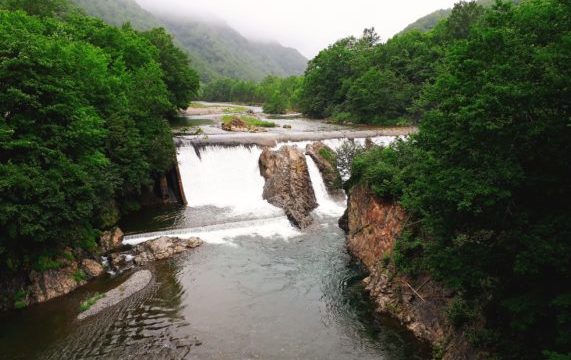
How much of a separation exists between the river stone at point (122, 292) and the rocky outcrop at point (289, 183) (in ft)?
37.6

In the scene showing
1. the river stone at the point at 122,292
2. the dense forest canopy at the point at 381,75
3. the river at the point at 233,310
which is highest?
the dense forest canopy at the point at 381,75

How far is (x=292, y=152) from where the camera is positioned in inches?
1425

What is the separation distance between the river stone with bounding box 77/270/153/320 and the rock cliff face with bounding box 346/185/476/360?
11.3m

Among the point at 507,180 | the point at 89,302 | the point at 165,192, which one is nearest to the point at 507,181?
the point at 507,180

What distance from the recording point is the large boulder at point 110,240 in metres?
23.9

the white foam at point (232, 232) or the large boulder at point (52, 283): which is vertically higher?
the large boulder at point (52, 283)

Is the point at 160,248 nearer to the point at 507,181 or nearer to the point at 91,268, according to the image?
the point at 91,268

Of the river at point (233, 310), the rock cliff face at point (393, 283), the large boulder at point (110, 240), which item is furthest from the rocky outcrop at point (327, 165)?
the large boulder at point (110, 240)

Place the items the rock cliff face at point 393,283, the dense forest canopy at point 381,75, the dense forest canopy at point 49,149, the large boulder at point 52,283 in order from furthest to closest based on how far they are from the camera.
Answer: the dense forest canopy at point 381,75 → the large boulder at point 52,283 → the dense forest canopy at point 49,149 → the rock cliff face at point 393,283

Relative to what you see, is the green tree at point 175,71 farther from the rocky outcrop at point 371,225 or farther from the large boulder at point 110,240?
the rocky outcrop at point 371,225

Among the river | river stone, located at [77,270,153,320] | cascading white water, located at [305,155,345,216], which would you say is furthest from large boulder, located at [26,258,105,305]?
cascading white water, located at [305,155,345,216]

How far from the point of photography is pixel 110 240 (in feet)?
80.2

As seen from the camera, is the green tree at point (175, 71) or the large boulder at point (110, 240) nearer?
the large boulder at point (110, 240)

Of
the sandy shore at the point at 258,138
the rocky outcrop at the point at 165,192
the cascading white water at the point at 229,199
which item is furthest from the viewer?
the sandy shore at the point at 258,138
